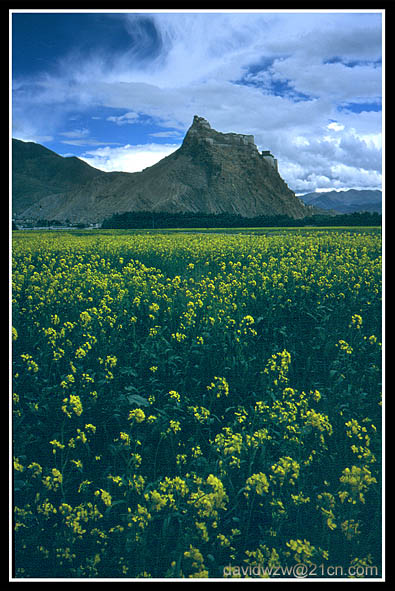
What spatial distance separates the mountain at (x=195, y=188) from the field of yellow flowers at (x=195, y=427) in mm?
138833

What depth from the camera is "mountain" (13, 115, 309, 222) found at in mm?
152250

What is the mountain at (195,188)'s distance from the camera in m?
152

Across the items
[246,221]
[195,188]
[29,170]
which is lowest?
[29,170]

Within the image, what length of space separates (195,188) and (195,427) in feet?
526

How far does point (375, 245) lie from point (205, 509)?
8659 mm

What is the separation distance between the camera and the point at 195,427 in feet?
14.4

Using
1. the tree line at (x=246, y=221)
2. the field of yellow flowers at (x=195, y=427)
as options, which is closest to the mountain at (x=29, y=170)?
the field of yellow flowers at (x=195, y=427)

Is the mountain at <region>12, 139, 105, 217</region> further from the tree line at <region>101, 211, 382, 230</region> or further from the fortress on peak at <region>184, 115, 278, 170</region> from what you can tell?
the fortress on peak at <region>184, 115, 278, 170</region>

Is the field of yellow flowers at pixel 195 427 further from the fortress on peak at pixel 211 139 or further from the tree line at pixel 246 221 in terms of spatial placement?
the fortress on peak at pixel 211 139

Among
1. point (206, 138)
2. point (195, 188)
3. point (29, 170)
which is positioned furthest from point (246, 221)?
point (206, 138)

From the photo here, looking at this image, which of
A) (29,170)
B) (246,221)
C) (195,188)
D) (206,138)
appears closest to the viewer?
(29,170)

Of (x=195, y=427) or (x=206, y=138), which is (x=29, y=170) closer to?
(x=195, y=427)

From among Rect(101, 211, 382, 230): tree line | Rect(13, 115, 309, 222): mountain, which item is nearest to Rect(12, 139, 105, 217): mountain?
Rect(101, 211, 382, 230): tree line

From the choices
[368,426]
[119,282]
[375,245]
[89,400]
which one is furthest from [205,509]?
[375,245]
